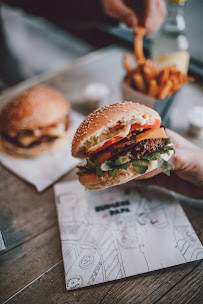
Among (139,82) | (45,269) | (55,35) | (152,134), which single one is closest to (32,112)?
(139,82)

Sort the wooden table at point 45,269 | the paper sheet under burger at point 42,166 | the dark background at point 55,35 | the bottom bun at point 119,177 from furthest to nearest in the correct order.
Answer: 1. the dark background at point 55,35
2. the paper sheet under burger at point 42,166
3. the bottom bun at point 119,177
4. the wooden table at point 45,269

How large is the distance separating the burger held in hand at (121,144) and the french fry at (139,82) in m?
0.57

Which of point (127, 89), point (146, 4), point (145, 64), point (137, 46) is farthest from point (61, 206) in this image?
point (146, 4)

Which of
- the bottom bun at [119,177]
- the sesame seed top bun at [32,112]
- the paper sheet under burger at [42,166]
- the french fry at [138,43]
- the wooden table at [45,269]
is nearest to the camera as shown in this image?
the wooden table at [45,269]

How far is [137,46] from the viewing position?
2098mm

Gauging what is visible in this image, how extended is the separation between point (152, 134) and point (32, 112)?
1.10 m

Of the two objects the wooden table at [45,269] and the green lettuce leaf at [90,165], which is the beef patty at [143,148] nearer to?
the green lettuce leaf at [90,165]

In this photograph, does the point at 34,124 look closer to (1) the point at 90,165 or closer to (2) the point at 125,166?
(1) the point at 90,165

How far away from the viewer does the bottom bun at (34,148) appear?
77.4 inches

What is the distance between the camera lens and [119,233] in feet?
4.55

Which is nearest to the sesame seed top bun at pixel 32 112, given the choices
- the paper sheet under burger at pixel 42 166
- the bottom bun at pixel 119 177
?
the paper sheet under burger at pixel 42 166

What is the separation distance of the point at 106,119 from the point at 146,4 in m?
1.34

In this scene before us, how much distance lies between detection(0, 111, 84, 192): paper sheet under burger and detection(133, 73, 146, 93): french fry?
76 cm

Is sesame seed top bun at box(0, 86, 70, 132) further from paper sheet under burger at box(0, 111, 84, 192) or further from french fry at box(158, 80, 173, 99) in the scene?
french fry at box(158, 80, 173, 99)
